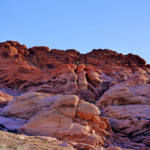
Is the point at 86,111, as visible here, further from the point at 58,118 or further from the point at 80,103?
the point at 58,118

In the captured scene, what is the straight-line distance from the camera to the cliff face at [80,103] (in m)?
17.9

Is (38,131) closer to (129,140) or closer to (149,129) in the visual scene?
(129,140)

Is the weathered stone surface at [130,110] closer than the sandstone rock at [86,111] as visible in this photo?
No

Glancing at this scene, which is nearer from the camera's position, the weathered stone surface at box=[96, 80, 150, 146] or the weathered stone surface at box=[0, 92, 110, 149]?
the weathered stone surface at box=[0, 92, 110, 149]

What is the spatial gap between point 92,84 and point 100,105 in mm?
12321

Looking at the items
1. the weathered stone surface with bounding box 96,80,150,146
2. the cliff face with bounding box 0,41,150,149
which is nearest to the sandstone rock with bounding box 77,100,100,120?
the cliff face with bounding box 0,41,150,149

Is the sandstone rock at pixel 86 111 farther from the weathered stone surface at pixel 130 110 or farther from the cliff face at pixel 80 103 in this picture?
the weathered stone surface at pixel 130 110

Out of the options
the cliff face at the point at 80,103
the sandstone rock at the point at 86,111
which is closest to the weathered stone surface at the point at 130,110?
the cliff face at the point at 80,103

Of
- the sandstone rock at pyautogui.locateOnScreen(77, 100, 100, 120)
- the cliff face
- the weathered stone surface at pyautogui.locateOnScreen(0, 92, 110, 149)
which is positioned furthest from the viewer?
the sandstone rock at pyautogui.locateOnScreen(77, 100, 100, 120)

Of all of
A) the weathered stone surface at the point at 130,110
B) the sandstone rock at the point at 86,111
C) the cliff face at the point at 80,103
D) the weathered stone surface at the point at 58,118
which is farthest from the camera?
the weathered stone surface at the point at 130,110

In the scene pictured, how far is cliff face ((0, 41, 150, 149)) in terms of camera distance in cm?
1792

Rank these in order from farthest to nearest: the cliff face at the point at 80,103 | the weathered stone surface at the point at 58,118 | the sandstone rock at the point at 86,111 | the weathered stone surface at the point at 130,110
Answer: the weathered stone surface at the point at 130,110 → the sandstone rock at the point at 86,111 → the cliff face at the point at 80,103 → the weathered stone surface at the point at 58,118

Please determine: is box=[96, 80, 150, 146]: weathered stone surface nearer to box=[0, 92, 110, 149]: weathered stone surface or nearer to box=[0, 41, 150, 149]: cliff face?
box=[0, 41, 150, 149]: cliff face

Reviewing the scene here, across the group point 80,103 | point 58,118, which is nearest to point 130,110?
point 80,103
